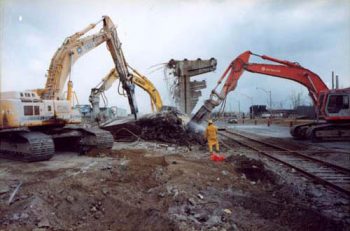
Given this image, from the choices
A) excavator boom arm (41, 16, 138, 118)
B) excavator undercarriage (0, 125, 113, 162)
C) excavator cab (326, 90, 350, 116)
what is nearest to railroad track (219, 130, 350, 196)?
excavator undercarriage (0, 125, 113, 162)

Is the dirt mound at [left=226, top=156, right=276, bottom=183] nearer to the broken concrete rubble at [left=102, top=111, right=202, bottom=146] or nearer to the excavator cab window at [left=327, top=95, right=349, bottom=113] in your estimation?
the broken concrete rubble at [left=102, top=111, right=202, bottom=146]

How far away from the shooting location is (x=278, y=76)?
17625mm

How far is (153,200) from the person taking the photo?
579cm

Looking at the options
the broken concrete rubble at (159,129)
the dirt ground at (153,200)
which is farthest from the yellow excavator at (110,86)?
the dirt ground at (153,200)

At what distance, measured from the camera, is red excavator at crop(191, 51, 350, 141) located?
Answer: 16.2 metres

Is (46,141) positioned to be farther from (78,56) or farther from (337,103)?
(337,103)

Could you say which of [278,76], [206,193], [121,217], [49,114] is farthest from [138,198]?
[278,76]

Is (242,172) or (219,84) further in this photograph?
(219,84)

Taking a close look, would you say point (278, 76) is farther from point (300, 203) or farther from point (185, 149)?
point (300, 203)

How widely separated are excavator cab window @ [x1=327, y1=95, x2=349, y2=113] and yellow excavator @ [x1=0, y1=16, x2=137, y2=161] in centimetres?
1093

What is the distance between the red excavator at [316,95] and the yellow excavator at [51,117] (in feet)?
19.4

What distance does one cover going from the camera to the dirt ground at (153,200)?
15.6ft

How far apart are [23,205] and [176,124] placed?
9.72 meters

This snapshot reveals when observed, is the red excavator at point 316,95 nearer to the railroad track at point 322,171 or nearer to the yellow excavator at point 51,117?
the railroad track at point 322,171
